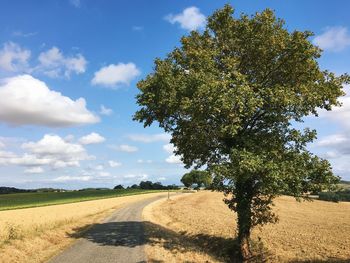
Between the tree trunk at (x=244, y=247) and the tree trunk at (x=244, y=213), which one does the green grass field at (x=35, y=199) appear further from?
the tree trunk at (x=244, y=213)

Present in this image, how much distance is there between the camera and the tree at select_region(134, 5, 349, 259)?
24.4 m

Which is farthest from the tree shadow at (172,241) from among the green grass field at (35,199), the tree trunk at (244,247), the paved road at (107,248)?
the green grass field at (35,199)

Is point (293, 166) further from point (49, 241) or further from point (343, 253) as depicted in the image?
point (49, 241)

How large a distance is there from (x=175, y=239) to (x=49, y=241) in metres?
9.79

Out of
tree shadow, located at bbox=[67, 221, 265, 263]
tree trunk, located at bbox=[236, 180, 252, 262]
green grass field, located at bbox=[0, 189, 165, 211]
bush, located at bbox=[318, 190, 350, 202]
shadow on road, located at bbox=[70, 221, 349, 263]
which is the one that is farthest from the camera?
green grass field, located at bbox=[0, 189, 165, 211]

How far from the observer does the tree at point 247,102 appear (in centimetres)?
2438

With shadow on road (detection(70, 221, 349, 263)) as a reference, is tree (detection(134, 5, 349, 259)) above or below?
above

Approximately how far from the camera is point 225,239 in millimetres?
31172

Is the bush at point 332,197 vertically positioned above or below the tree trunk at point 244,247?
above

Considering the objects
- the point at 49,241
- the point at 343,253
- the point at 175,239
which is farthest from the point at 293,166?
the point at 49,241

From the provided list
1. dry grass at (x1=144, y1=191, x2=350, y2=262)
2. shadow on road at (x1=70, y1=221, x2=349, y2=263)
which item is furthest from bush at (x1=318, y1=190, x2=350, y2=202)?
shadow on road at (x1=70, y1=221, x2=349, y2=263)

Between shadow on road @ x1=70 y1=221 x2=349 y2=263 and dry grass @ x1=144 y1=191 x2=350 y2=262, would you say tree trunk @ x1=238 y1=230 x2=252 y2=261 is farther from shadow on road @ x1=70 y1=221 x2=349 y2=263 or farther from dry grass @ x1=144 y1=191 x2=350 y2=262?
dry grass @ x1=144 y1=191 x2=350 y2=262

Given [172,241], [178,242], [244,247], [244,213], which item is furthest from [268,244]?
[172,241]

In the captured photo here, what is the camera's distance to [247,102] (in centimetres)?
2436
